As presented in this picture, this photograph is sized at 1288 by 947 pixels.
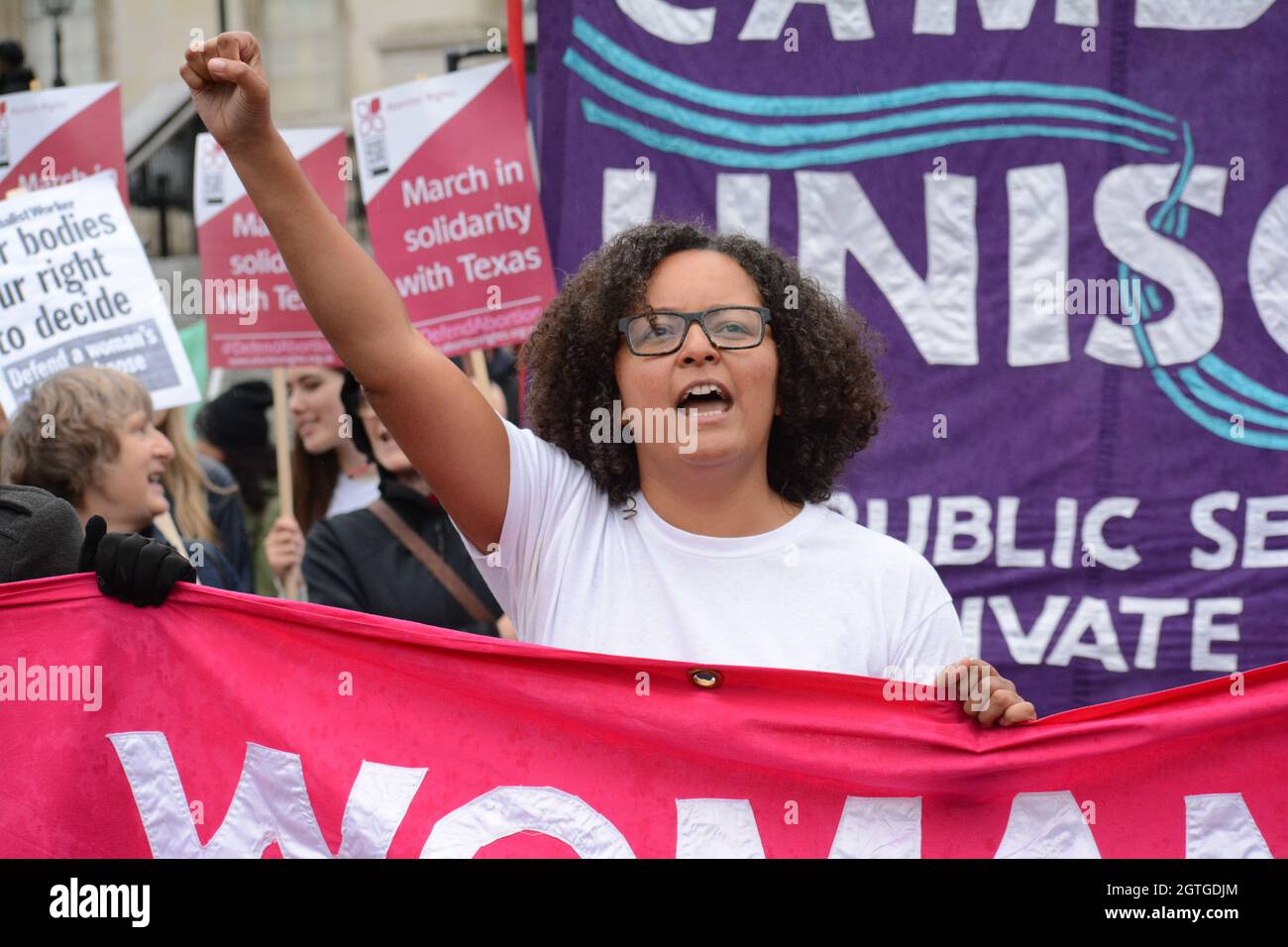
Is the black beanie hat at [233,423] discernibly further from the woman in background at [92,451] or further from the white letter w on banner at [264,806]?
the white letter w on banner at [264,806]

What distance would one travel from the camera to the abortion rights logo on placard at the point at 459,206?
4.79m

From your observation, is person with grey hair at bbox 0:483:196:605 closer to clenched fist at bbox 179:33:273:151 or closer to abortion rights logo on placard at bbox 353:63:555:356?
clenched fist at bbox 179:33:273:151

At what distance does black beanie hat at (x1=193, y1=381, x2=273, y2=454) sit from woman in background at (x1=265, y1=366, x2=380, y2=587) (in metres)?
0.95

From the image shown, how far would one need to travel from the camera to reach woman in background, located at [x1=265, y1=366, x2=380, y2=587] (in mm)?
5156

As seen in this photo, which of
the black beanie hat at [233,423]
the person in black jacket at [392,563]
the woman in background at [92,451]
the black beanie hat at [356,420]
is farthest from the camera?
the black beanie hat at [233,423]

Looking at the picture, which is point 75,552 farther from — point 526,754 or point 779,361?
point 779,361

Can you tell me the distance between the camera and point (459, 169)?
→ 488cm

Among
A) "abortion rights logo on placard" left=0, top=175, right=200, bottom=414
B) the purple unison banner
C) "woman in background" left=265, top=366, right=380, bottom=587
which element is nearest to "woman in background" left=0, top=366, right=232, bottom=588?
"abortion rights logo on placard" left=0, top=175, right=200, bottom=414

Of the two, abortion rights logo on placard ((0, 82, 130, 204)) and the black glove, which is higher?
abortion rights logo on placard ((0, 82, 130, 204))

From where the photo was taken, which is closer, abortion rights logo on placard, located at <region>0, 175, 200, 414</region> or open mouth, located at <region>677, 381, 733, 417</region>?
open mouth, located at <region>677, 381, 733, 417</region>

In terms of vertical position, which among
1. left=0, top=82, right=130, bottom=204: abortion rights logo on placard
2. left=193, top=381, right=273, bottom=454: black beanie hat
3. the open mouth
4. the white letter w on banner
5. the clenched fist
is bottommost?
the white letter w on banner

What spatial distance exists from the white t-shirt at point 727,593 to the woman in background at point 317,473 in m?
2.90

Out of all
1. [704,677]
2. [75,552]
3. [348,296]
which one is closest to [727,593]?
[704,677]

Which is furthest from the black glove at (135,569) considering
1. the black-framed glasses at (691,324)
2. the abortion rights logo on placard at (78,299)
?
the abortion rights logo on placard at (78,299)
